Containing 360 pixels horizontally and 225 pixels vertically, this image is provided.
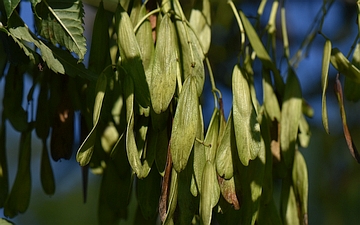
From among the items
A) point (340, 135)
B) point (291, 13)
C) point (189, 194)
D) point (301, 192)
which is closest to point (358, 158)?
point (301, 192)

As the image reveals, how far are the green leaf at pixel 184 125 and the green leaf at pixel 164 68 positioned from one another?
0.02 metres

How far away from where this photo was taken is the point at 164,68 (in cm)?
84

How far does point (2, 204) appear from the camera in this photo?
1039mm

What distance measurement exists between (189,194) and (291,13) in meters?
1.32

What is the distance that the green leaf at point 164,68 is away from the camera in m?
0.82

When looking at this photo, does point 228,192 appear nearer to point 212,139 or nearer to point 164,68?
point 212,139

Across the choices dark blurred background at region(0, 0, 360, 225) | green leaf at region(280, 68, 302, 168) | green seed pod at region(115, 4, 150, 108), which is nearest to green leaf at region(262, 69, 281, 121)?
green leaf at region(280, 68, 302, 168)

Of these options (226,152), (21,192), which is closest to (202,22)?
(226,152)

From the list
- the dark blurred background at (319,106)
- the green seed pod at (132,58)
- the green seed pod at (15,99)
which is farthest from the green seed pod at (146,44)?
the dark blurred background at (319,106)

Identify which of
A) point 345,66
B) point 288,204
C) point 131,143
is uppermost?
point 345,66

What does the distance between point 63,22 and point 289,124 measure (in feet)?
1.16

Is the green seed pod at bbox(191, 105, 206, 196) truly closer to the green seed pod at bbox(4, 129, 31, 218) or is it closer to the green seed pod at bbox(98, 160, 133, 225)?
the green seed pod at bbox(98, 160, 133, 225)

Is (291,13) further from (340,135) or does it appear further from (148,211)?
(148,211)

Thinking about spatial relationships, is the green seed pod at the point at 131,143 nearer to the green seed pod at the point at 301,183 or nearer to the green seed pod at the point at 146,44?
the green seed pod at the point at 146,44
